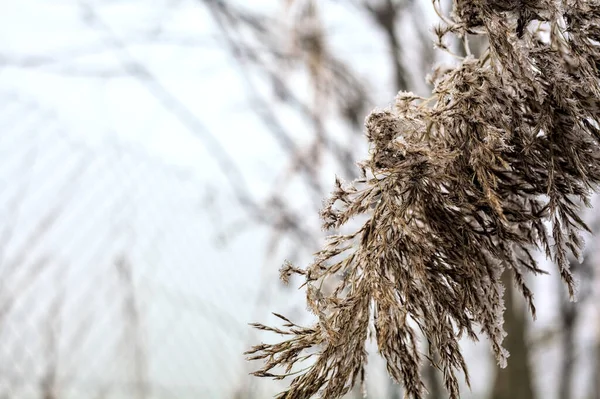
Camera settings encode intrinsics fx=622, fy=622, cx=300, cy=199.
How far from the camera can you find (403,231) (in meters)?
0.82

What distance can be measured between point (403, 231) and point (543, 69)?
291 mm

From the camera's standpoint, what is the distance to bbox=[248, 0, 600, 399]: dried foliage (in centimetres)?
81

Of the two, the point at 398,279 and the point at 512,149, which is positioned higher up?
the point at 512,149

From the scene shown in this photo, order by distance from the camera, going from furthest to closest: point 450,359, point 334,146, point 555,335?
point 555,335 < point 334,146 < point 450,359

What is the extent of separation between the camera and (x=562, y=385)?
19.8 ft

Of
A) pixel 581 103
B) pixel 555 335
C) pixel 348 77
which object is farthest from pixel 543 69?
pixel 555 335

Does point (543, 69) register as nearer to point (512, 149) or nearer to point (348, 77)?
point (512, 149)

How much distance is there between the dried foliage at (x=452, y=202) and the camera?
31.8 inches

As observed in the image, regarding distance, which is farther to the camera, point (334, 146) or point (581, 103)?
point (334, 146)

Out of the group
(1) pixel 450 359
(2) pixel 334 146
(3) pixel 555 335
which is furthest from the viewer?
(3) pixel 555 335

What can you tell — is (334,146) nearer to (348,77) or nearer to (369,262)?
(348,77)

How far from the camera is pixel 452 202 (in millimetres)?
832

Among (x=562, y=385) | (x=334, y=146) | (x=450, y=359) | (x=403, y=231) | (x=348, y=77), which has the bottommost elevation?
(x=450, y=359)

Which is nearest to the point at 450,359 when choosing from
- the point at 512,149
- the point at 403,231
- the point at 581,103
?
the point at 403,231
